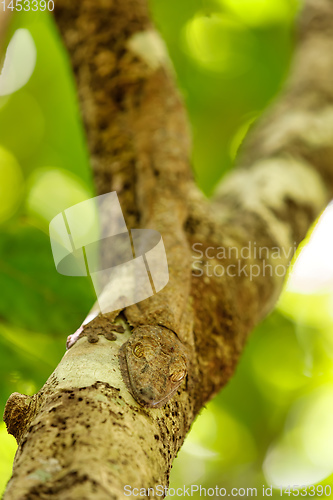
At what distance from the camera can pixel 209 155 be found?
11.4ft

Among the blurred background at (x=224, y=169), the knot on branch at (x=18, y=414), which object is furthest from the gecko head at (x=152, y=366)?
the blurred background at (x=224, y=169)

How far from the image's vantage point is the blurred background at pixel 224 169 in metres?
2.78

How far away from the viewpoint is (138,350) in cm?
102

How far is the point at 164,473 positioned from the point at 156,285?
478 mm

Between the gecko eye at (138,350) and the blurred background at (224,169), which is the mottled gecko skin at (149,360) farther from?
the blurred background at (224,169)

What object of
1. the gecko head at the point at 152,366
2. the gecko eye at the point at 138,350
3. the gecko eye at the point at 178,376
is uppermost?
the gecko eye at the point at 138,350

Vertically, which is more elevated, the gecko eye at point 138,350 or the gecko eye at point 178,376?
the gecko eye at point 138,350

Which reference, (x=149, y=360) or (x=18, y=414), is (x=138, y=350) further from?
(x=18, y=414)

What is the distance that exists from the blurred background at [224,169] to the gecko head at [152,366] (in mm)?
923

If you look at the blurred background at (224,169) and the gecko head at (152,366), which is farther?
the blurred background at (224,169)

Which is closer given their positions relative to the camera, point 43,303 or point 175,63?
point 43,303

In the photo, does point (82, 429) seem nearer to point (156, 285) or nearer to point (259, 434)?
point (156, 285)

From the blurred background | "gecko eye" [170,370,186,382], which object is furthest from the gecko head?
the blurred background

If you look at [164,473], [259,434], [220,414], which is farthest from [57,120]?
[164,473]
